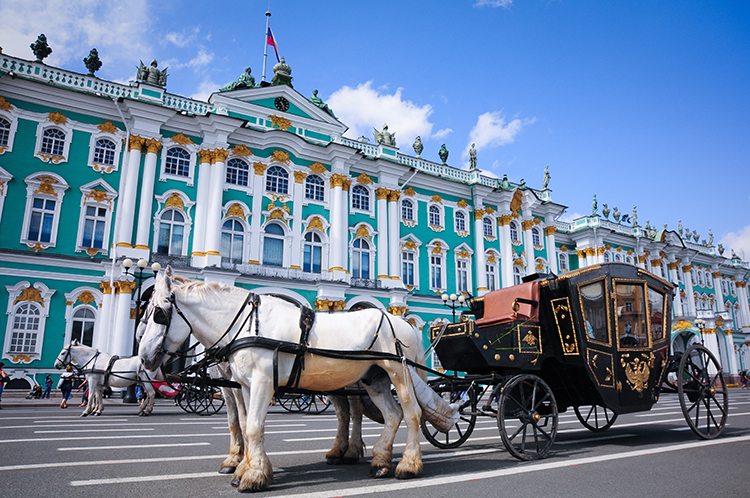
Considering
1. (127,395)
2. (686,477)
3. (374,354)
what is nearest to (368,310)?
(374,354)

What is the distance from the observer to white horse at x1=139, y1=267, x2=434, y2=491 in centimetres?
553

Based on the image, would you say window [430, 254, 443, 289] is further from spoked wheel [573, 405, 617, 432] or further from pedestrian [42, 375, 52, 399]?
pedestrian [42, 375, 52, 399]

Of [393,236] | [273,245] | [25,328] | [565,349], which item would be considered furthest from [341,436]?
[393,236]

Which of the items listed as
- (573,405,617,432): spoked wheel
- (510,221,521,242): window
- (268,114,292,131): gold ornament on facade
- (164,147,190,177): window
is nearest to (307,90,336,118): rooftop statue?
(268,114,292,131): gold ornament on facade

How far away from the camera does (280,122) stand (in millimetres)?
28719

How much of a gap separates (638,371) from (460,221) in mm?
26381

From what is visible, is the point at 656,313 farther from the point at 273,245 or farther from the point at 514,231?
the point at 514,231

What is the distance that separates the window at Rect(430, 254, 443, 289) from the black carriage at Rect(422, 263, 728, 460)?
23.2 m

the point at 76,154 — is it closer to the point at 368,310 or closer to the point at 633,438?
the point at 368,310

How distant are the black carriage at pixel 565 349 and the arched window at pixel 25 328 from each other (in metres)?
20.0

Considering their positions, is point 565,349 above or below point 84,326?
below

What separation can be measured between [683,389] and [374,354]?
591 centimetres

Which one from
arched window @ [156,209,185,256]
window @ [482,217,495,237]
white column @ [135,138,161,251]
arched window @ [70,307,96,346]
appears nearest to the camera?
arched window @ [70,307,96,346]

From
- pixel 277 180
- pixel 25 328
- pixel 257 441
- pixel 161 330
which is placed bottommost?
pixel 257 441
